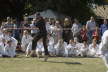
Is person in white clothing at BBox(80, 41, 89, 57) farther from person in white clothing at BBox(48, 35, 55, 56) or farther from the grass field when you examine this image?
the grass field

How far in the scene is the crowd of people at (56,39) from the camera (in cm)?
1798

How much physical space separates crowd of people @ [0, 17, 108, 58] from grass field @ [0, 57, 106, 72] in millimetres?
1765

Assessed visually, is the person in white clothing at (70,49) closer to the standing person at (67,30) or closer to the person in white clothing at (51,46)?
the person in white clothing at (51,46)

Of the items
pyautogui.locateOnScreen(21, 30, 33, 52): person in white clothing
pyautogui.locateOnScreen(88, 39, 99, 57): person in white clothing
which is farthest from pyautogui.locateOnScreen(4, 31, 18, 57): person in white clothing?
pyautogui.locateOnScreen(88, 39, 99, 57): person in white clothing

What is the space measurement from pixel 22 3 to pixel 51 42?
1291cm

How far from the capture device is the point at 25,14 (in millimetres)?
34500

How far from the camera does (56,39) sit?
63.5 feet

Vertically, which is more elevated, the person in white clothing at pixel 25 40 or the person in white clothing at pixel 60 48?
the person in white clothing at pixel 25 40

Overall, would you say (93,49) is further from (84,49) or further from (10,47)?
(10,47)

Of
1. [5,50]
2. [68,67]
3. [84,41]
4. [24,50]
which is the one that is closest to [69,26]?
[84,41]

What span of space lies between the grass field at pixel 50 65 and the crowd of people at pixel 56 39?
1.77 metres

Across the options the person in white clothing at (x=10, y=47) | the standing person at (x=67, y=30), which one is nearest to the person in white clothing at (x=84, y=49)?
the standing person at (x=67, y=30)

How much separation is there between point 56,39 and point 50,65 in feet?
16.0

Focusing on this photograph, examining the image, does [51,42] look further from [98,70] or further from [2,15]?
[2,15]
